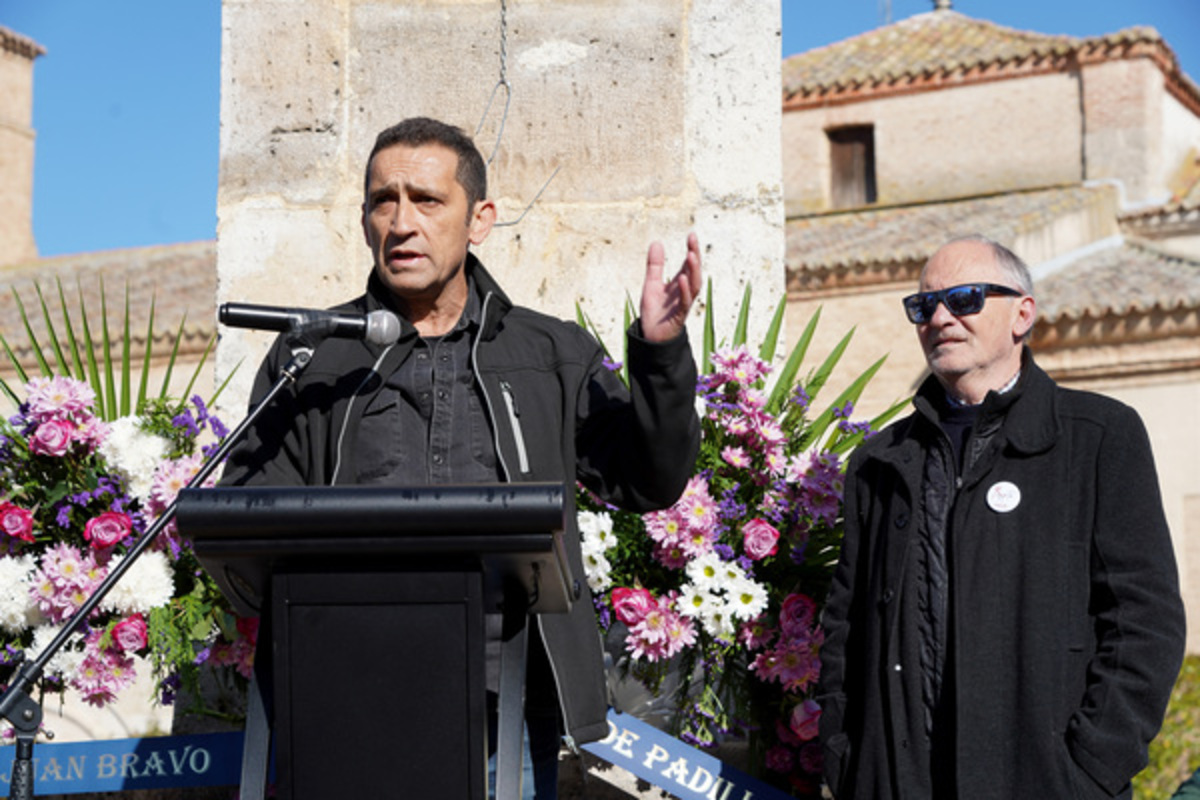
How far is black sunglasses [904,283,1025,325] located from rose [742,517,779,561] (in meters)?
0.67

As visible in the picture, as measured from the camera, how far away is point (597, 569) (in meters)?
3.77

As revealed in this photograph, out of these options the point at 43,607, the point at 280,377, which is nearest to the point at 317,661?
the point at 280,377

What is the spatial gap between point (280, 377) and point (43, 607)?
150cm

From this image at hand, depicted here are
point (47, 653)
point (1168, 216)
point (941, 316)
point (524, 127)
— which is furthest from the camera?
point (1168, 216)

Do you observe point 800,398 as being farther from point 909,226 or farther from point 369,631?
point 909,226

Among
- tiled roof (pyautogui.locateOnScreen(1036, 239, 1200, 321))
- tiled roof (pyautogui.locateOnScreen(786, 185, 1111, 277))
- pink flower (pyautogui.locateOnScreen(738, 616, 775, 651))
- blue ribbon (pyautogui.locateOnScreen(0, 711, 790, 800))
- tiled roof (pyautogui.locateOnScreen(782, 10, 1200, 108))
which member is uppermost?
tiled roof (pyautogui.locateOnScreen(782, 10, 1200, 108))

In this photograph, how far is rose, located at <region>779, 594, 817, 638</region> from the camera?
12.1ft

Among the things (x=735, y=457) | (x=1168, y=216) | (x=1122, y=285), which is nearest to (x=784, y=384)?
(x=735, y=457)

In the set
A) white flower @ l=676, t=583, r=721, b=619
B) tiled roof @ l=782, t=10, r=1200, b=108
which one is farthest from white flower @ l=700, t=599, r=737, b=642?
tiled roof @ l=782, t=10, r=1200, b=108

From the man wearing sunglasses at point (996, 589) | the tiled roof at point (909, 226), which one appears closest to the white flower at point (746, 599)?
the man wearing sunglasses at point (996, 589)

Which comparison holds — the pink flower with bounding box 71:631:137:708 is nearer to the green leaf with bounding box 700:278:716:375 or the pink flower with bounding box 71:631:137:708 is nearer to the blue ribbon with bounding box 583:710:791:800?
the blue ribbon with bounding box 583:710:791:800

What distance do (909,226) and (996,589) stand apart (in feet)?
56.8

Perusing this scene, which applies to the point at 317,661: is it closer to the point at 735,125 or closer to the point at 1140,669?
the point at 1140,669

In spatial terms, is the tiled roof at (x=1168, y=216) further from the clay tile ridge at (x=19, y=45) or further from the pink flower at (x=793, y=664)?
the clay tile ridge at (x=19, y=45)
